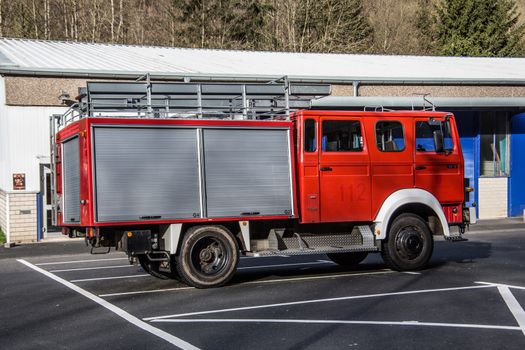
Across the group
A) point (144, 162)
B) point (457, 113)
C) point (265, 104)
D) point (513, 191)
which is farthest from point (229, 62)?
point (144, 162)

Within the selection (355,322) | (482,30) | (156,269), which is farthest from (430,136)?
(482,30)

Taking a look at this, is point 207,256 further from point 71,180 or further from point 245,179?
point 71,180

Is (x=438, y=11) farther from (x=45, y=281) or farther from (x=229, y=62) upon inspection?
(x=45, y=281)

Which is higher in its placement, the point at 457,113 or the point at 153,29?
the point at 153,29

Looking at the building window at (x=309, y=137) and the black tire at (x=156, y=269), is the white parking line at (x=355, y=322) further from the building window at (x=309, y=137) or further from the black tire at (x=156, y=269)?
the building window at (x=309, y=137)

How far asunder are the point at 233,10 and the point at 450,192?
117 feet

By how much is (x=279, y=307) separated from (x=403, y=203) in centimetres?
396

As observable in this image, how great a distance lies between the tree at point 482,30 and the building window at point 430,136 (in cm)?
3897

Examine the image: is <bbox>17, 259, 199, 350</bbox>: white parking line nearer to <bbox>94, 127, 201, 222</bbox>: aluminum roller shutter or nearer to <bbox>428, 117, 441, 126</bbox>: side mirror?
<bbox>94, 127, 201, 222</bbox>: aluminum roller shutter

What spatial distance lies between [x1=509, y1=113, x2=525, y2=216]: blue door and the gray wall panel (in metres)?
19.1

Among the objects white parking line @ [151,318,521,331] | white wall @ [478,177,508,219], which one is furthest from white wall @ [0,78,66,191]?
white wall @ [478,177,508,219]

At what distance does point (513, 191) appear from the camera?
2742 centimetres

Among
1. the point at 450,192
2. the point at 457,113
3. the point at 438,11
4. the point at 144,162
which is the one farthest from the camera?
the point at 438,11

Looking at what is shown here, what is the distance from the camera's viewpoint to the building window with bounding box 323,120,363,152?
12.6m
